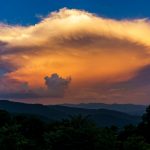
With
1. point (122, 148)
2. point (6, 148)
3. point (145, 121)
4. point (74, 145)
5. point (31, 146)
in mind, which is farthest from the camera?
point (145, 121)

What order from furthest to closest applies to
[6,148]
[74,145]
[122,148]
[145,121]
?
[145,121]
[122,148]
[6,148]
[74,145]

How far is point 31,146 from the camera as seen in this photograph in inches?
3406

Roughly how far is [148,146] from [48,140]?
17504 mm

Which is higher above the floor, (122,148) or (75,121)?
(75,121)

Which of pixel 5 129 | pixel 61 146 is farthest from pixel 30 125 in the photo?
pixel 61 146

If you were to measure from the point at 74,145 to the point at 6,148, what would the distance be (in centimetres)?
1250

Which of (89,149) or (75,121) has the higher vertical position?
(75,121)

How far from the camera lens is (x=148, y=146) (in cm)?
7231

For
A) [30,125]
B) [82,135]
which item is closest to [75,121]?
[82,135]

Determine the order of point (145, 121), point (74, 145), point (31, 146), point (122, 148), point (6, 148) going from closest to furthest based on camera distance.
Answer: point (74, 145), point (6, 148), point (122, 148), point (31, 146), point (145, 121)

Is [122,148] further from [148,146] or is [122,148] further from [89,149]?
[89,149]

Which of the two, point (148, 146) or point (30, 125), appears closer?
point (148, 146)

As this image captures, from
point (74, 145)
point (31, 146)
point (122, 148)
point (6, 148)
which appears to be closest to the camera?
point (74, 145)

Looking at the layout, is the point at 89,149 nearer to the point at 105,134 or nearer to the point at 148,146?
the point at 105,134
